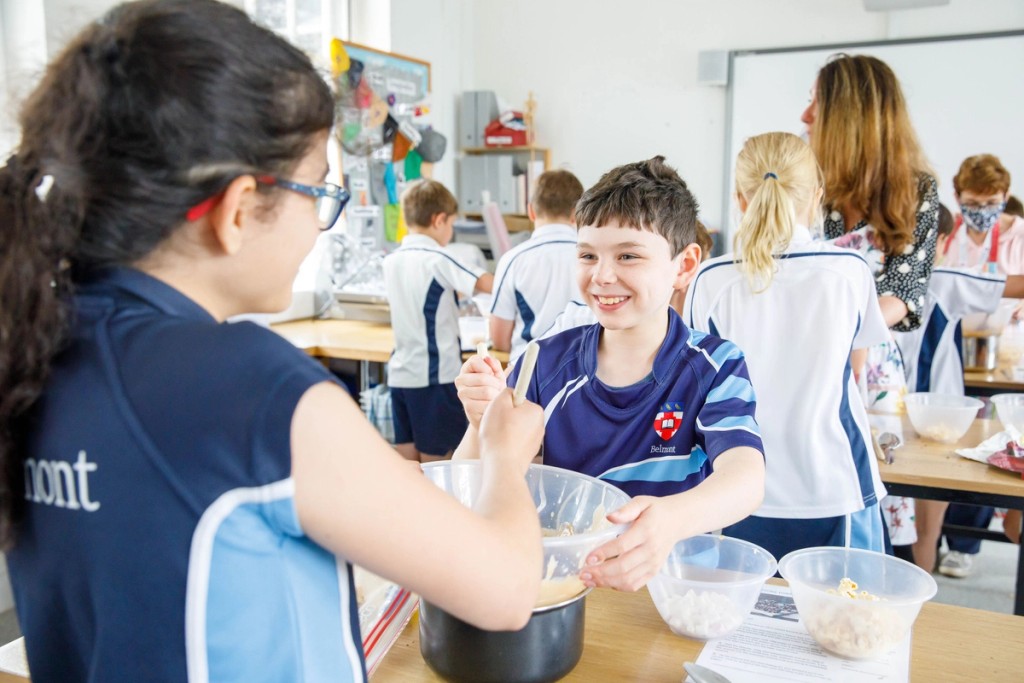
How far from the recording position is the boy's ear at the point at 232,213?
67 cm

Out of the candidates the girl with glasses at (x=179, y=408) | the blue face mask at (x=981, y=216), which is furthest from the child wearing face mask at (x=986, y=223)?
the girl with glasses at (x=179, y=408)

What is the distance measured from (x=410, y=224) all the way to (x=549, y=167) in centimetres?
269

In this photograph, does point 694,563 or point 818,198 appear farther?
point 818,198

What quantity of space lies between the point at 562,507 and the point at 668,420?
33 centimetres

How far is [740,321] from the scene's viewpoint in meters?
1.97

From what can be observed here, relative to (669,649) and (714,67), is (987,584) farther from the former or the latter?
(714,67)

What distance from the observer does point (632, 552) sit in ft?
3.17

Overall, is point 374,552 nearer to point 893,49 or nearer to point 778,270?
point 778,270

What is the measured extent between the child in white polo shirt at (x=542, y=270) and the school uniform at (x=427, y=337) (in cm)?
35

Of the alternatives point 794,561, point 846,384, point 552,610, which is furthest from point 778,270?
point 552,610

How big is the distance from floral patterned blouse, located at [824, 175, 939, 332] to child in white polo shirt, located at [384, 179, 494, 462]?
1684 mm

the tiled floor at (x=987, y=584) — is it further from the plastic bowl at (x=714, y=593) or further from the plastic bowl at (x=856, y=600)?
the plastic bowl at (x=714, y=593)

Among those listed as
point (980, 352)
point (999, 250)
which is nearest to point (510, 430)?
point (980, 352)

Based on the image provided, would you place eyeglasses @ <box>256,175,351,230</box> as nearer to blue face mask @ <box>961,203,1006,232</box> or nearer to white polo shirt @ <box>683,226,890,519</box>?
white polo shirt @ <box>683,226,890,519</box>
